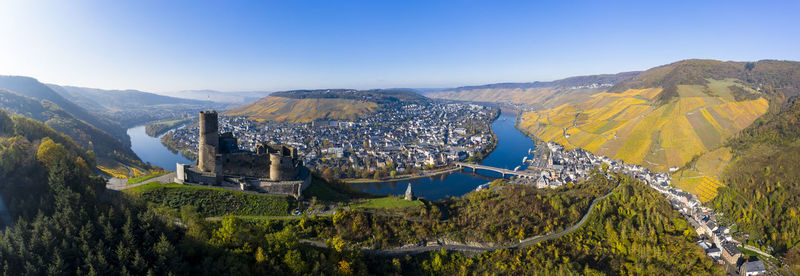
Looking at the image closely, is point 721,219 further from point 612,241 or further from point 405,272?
point 405,272

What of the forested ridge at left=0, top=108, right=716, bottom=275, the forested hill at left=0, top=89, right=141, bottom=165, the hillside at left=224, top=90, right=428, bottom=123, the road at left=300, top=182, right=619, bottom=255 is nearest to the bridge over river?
the forested ridge at left=0, top=108, right=716, bottom=275

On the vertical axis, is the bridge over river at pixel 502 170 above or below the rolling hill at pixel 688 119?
below

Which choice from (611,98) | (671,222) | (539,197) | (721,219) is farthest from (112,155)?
(611,98)

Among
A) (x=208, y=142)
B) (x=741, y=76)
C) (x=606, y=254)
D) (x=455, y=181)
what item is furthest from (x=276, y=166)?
(x=741, y=76)

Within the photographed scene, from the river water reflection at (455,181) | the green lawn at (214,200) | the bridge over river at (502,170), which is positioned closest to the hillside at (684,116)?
the river water reflection at (455,181)

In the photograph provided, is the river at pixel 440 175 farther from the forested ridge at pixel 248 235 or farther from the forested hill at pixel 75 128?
the forested ridge at pixel 248 235

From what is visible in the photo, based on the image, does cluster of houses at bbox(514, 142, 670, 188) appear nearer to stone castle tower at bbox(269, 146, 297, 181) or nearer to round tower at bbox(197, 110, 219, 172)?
stone castle tower at bbox(269, 146, 297, 181)

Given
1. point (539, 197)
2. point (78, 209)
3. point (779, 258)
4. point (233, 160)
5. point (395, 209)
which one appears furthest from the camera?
point (539, 197)
